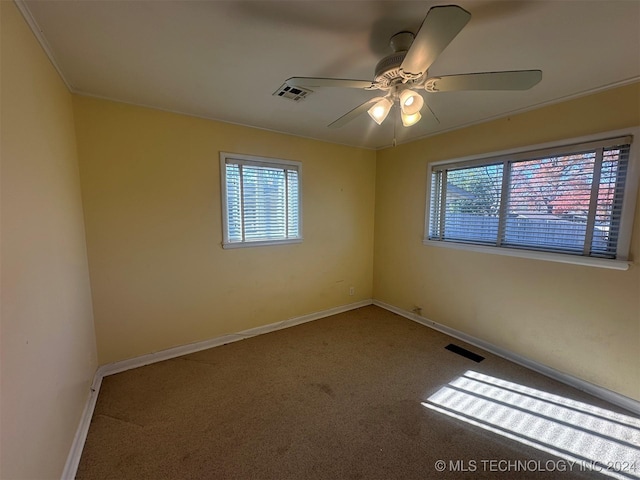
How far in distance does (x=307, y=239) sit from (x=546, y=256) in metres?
2.35

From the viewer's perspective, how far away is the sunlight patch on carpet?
1.55 meters

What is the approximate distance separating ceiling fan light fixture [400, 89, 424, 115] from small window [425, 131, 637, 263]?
1.56 metres

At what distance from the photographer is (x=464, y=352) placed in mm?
2662

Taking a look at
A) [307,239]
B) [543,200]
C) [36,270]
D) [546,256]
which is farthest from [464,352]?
[36,270]

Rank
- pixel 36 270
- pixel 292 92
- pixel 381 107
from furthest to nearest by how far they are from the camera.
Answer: pixel 292 92 → pixel 381 107 → pixel 36 270

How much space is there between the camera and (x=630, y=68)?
1.67 meters

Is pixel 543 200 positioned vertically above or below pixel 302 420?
above

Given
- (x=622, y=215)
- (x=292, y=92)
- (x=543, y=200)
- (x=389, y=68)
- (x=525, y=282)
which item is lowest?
(x=525, y=282)

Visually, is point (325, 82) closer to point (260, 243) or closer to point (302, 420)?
point (260, 243)

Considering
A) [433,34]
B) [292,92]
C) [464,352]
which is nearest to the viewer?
[433,34]

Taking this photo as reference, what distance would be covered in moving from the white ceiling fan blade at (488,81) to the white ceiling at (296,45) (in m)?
0.27

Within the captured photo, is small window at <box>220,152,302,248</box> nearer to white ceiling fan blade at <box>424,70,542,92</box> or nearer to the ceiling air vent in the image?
the ceiling air vent

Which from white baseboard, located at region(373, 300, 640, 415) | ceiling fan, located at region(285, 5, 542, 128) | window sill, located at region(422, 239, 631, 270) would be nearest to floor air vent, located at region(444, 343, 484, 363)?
white baseboard, located at region(373, 300, 640, 415)

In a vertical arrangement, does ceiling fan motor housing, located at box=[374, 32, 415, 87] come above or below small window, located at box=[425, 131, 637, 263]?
above
